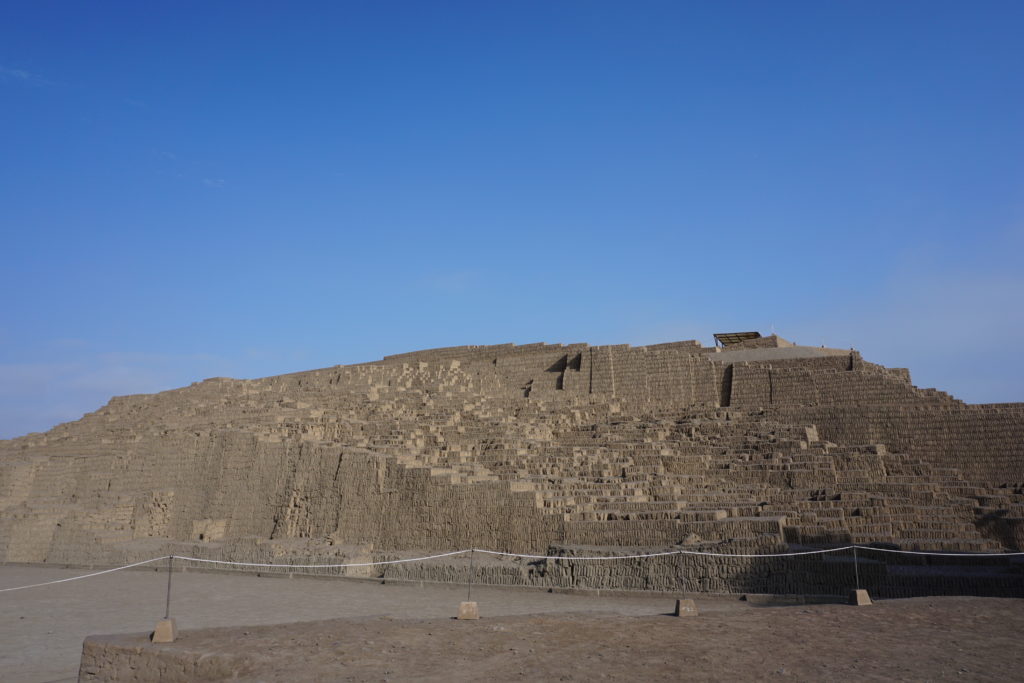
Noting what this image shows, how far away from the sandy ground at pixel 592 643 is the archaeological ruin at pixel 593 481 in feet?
7.79

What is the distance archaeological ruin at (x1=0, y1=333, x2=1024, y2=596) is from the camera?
11633mm

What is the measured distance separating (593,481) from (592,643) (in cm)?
950

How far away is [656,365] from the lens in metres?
27.0

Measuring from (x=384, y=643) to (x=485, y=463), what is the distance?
37.1 feet

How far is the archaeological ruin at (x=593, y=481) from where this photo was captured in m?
11.6

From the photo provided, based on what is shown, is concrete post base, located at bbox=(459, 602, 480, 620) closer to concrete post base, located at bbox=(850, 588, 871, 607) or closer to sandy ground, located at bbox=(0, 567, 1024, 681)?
sandy ground, located at bbox=(0, 567, 1024, 681)

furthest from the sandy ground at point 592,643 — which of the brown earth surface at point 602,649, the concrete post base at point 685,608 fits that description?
the concrete post base at point 685,608

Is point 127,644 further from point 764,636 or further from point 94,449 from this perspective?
point 94,449

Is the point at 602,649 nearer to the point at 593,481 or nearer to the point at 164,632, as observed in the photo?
the point at 164,632

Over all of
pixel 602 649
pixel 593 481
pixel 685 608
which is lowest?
pixel 602 649

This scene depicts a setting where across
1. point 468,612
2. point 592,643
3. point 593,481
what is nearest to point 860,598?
point 592,643

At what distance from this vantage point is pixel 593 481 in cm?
1599

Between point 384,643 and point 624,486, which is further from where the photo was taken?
point 624,486

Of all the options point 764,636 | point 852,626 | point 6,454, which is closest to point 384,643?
point 764,636
